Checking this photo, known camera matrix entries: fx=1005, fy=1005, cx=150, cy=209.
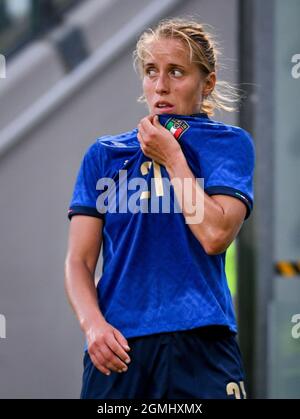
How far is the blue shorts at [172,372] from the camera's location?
220cm

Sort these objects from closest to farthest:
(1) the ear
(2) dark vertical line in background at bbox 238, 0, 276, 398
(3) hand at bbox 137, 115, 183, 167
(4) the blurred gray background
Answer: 1. (3) hand at bbox 137, 115, 183, 167
2. (1) the ear
3. (4) the blurred gray background
4. (2) dark vertical line in background at bbox 238, 0, 276, 398

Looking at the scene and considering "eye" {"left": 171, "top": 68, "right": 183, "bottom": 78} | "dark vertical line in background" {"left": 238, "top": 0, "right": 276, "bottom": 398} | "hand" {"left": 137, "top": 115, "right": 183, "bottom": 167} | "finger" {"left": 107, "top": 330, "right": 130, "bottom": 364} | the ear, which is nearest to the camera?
"finger" {"left": 107, "top": 330, "right": 130, "bottom": 364}

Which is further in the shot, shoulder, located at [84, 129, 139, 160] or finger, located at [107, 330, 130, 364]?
shoulder, located at [84, 129, 139, 160]

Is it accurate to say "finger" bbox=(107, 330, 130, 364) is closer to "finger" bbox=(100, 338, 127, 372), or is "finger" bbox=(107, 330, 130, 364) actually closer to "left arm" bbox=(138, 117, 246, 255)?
"finger" bbox=(100, 338, 127, 372)

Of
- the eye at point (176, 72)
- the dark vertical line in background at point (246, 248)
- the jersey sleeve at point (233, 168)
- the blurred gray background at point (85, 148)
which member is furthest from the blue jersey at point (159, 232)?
the dark vertical line in background at point (246, 248)

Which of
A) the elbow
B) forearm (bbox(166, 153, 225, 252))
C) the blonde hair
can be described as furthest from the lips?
the elbow

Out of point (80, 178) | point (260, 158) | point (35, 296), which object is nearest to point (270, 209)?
point (260, 158)

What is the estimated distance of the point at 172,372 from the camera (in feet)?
7.23

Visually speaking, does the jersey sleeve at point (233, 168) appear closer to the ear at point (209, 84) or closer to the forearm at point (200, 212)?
the forearm at point (200, 212)

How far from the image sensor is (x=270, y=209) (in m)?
4.38

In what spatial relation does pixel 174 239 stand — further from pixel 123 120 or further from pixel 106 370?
pixel 123 120

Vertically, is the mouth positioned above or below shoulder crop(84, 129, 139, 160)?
above

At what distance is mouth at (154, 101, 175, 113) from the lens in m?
2.38

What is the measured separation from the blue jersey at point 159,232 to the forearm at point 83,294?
3 cm
